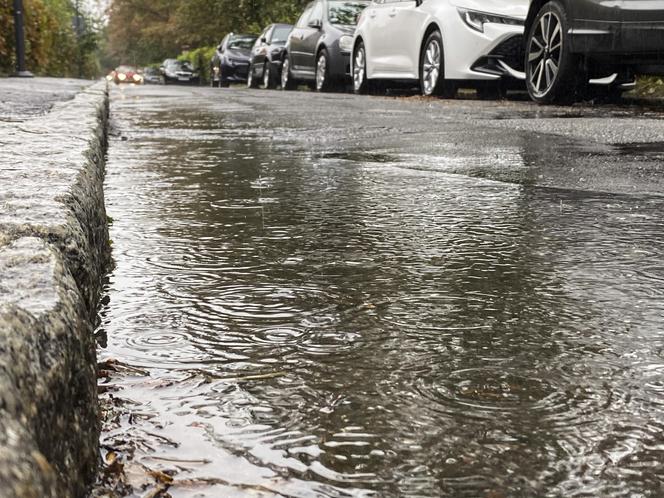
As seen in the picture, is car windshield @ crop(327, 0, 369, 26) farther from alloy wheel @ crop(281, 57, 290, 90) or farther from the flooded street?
the flooded street

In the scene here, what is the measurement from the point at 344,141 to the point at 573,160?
158 centimetres

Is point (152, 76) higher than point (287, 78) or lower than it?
lower

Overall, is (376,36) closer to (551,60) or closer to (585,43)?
(551,60)

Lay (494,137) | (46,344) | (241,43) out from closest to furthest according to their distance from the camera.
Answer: (46,344) → (494,137) → (241,43)

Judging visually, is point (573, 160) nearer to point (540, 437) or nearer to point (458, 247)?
point (458, 247)

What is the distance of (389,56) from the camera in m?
11.7

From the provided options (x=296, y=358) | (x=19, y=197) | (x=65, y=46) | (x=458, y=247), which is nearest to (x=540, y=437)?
(x=296, y=358)

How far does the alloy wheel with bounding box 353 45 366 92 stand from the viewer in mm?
13117

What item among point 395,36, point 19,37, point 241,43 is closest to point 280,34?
point 19,37

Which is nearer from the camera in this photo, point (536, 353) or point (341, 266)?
point (536, 353)

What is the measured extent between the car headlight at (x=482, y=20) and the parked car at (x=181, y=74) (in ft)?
112

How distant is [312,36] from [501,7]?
628cm

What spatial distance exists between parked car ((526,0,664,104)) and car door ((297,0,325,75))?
7.19 metres

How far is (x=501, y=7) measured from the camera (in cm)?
955
